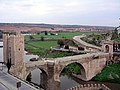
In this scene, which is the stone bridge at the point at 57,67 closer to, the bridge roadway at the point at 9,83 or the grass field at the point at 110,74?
the grass field at the point at 110,74

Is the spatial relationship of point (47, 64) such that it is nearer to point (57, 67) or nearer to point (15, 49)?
point (57, 67)

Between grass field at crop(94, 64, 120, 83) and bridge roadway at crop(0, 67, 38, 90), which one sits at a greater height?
bridge roadway at crop(0, 67, 38, 90)

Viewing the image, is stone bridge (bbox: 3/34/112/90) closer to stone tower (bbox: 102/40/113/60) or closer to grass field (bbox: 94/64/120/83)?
stone tower (bbox: 102/40/113/60)

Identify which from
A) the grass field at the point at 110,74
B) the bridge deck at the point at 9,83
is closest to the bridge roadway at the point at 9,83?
the bridge deck at the point at 9,83

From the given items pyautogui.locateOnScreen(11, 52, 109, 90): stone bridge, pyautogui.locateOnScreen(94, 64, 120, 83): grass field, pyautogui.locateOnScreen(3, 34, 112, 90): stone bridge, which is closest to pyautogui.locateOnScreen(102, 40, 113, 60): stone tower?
pyautogui.locateOnScreen(3, 34, 112, 90): stone bridge

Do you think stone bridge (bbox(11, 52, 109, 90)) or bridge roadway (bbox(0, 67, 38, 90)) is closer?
bridge roadway (bbox(0, 67, 38, 90))

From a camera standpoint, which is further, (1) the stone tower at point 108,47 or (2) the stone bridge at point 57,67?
(1) the stone tower at point 108,47

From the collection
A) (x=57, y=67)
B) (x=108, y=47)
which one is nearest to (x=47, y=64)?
(x=57, y=67)

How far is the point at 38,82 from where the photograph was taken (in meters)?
40.9

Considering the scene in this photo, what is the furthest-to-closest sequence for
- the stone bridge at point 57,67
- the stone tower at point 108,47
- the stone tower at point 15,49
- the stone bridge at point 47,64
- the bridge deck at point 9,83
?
the stone tower at point 108,47 < the stone bridge at point 57,67 < the stone bridge at point 47,64 < the stone tower at point 15,49 < the bridge deck at point 9,83

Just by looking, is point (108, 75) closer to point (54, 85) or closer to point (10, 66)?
point (54, 85)

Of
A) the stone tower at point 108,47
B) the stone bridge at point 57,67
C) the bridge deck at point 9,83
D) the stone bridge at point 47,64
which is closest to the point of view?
the bridge deck at point 9,83

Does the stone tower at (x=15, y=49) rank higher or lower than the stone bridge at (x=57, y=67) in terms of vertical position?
higher

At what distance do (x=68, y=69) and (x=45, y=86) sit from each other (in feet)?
43.0
